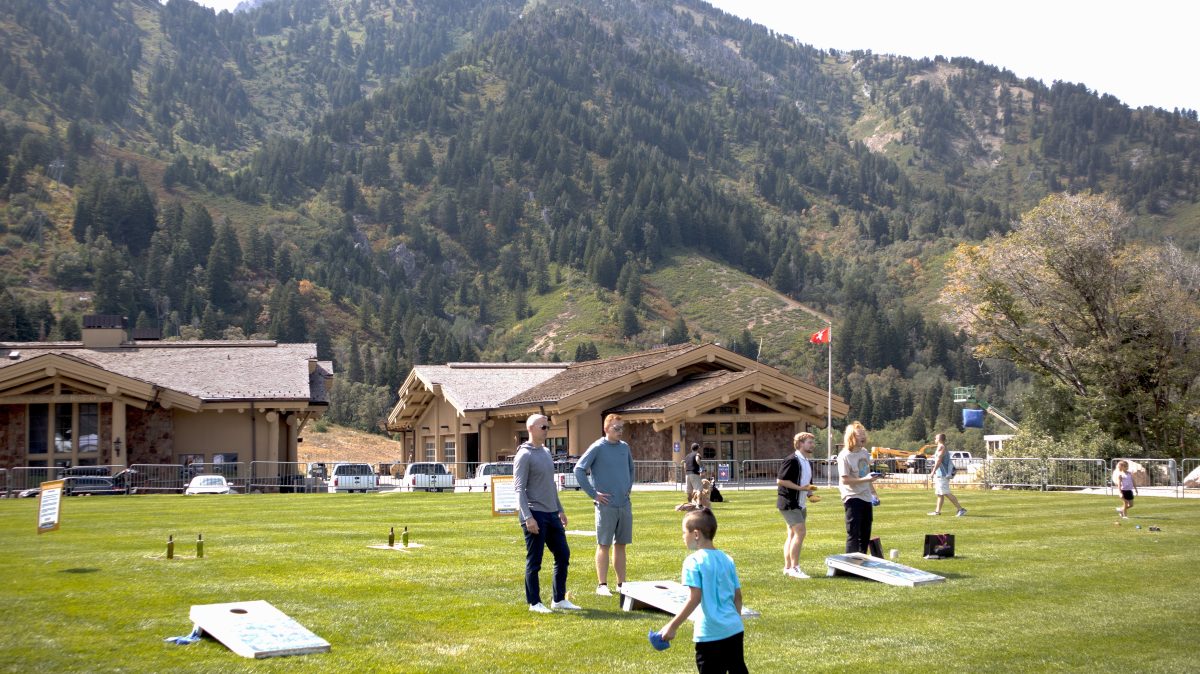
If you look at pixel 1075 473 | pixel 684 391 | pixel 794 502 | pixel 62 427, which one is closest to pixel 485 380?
pixel 684 391

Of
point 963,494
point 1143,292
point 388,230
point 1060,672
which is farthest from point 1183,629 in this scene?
point 388,230

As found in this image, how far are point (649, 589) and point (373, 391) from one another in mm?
110405

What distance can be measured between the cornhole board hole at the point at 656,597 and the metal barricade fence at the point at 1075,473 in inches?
1181

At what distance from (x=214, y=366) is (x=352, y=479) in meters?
11.6

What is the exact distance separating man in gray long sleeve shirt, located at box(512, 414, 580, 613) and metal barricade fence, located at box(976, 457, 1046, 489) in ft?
101

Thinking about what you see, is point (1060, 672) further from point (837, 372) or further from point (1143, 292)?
point (837, 372)

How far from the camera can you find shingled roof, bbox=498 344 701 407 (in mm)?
51406

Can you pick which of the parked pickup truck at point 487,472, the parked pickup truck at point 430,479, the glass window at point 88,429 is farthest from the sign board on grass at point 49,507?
the glass window at point 88,429

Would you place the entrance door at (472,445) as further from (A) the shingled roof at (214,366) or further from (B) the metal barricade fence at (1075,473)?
(B) the metal barricade fence at (1075,473)

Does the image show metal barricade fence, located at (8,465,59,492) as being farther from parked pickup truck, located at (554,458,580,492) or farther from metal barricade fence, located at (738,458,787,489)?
metal barricade fence, located at (738,458,787,489)

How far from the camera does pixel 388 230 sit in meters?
199

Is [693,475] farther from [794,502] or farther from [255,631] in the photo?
[255,631]

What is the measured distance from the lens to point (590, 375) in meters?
55.3

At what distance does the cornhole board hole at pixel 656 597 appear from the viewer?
11.9 meters
